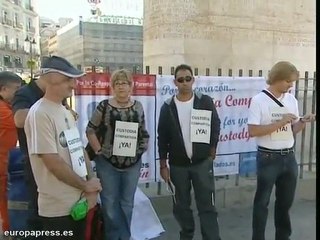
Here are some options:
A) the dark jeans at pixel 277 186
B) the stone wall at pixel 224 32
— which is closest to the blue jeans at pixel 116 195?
the dark jeans at pixel 277 186

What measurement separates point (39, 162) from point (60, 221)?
1.22 feet

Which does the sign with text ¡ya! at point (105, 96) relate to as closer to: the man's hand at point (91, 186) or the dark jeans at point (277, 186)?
the dark jeans at point (277, 186)

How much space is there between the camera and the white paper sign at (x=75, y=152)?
2.29 metres

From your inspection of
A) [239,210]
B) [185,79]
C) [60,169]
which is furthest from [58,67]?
[239,210]

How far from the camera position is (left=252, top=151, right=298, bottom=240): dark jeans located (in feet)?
10.4

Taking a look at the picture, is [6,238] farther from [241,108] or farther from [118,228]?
[241,108]

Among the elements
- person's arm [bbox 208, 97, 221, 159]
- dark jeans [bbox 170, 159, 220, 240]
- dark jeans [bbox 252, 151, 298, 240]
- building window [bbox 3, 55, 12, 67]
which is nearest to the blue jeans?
dark jeans [bbox 170, 159, 220, 240]

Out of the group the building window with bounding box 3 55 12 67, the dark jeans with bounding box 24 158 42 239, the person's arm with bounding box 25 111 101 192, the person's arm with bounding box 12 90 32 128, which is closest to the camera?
the person's arm with bounding box 25 111 101 192

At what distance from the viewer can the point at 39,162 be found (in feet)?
7.25

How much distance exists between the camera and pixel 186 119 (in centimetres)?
332

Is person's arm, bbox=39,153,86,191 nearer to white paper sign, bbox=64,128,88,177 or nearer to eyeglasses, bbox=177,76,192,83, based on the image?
white paper sign, bbox=64,128,88,177

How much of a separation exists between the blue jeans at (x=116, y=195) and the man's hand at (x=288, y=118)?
1268mm

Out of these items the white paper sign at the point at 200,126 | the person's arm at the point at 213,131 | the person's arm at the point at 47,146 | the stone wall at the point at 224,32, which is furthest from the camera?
the stone wall at the point at 224,32

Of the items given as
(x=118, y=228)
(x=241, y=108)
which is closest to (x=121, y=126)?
Result: (x=118, y=228)
